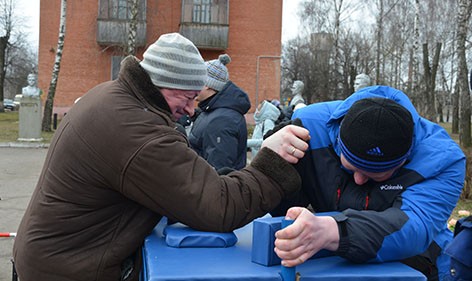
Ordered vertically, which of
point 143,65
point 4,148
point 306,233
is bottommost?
point 4,148

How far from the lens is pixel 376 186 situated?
70.6 inches

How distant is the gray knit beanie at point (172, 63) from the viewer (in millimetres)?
1869

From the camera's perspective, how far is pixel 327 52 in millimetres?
40469

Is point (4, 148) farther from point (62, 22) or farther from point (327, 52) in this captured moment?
point (327, 52)

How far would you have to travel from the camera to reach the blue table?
4.14 feet

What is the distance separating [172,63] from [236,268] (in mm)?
843

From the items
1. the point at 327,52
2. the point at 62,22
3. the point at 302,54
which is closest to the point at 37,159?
the point at 62,22

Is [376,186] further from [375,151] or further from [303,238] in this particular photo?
[303,238]

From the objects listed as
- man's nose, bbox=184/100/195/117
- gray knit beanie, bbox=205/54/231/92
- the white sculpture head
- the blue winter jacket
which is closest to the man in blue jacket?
man's nose, bbox=184/100/195/117

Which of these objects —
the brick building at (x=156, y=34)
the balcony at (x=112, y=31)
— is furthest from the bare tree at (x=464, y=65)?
the balcony at (x=112, y=31)

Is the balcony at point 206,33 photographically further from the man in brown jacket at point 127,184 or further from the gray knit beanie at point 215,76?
the man in brown jacket at point 127,184

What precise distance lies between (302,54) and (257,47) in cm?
1996

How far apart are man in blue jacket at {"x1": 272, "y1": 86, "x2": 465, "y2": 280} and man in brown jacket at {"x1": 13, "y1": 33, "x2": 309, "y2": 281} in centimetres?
20

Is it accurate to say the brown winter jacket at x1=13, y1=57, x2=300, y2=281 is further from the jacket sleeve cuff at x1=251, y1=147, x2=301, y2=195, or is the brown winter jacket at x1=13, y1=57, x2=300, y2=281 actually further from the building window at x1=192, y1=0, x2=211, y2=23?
the building window at x1=192, y1=0, x2=211, y2=23
